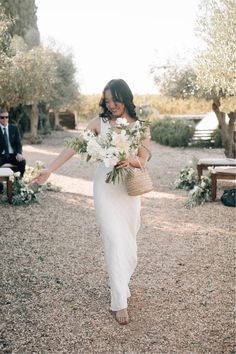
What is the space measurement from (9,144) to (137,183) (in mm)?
7306

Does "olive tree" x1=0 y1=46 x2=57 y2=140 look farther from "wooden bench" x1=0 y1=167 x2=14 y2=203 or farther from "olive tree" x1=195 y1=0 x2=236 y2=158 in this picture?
"wooden bench" x1=0 y1=167 x2=14 y2=203

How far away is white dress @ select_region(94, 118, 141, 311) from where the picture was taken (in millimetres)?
4066

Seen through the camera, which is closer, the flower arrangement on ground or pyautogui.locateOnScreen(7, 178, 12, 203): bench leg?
pyautogui.locateOnScreen(7, 178, 12, 203): bench leg

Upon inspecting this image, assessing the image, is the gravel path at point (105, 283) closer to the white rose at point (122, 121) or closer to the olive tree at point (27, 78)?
the white rose at point (122, 121)

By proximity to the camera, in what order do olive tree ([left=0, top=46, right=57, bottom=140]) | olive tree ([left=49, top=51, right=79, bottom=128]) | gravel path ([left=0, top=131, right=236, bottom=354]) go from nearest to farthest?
gravel path ([left=0, top=131, right=236, bottom=354])
olive tree ([left=0, top=46, right=57, bottom=140])
olive tree ([left=49, top=51, right=79, bottom=128])

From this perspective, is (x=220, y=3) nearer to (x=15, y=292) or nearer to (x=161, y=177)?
(x=161, y=177)

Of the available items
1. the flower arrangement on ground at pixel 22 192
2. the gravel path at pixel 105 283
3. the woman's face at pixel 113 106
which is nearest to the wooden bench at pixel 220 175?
the gravel path at pixel 105 283

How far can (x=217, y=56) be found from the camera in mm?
10156

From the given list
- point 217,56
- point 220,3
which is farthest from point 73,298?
point 220,3

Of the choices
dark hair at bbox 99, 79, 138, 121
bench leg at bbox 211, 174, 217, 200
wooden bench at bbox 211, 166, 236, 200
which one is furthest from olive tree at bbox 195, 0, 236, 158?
dark hair at bbox 99, 79, 138, 121

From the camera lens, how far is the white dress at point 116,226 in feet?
13.3

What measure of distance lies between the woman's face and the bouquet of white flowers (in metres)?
0.14

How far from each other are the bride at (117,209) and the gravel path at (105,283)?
346 mm

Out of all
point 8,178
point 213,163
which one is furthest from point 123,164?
point 213,163
